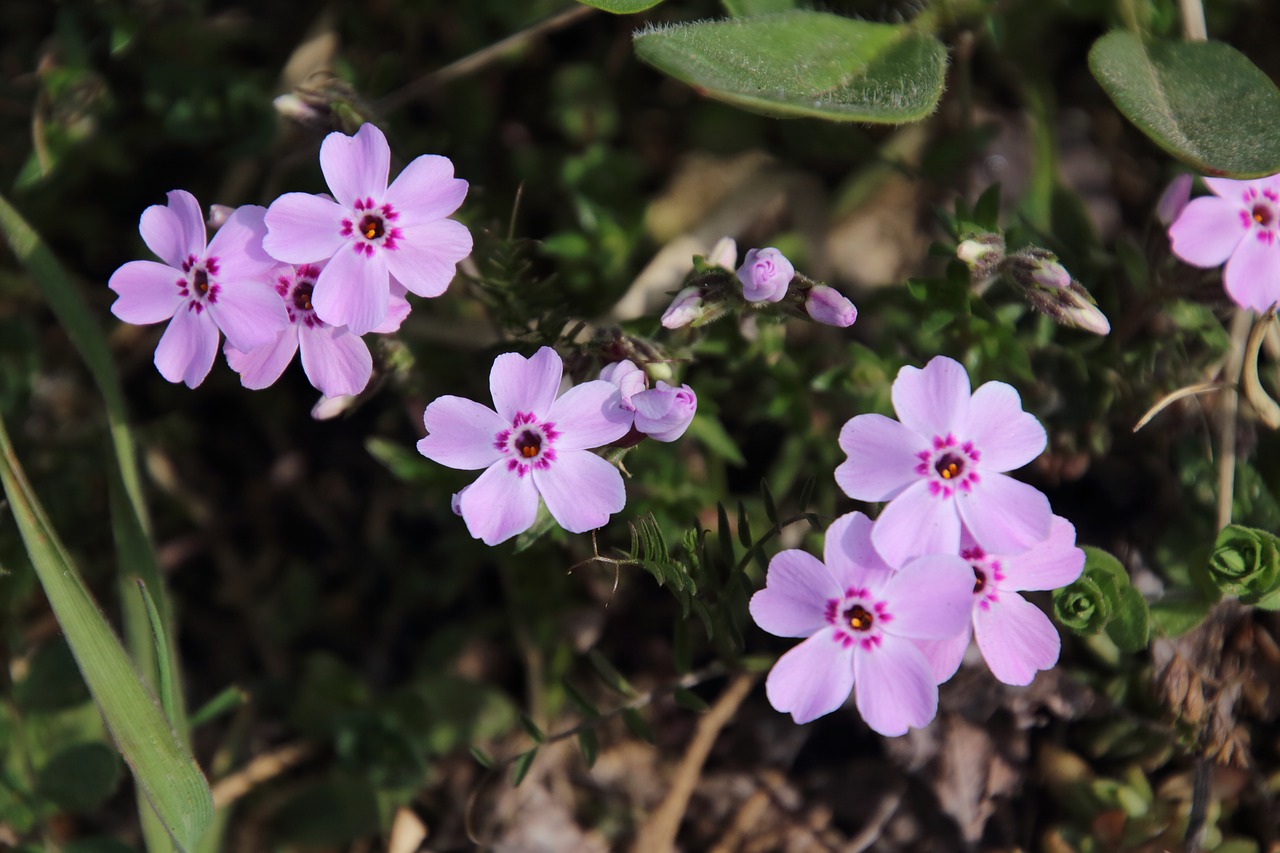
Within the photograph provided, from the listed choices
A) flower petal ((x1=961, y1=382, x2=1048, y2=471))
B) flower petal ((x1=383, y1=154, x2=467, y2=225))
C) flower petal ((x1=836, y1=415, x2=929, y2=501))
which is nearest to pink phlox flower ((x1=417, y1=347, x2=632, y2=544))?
flower petal ((x1=383, y1=154, x2=467, y2=225))

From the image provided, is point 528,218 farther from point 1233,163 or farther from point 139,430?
point 1233,163

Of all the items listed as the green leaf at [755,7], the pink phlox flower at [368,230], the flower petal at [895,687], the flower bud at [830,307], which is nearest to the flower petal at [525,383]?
the pink phlox flower at [368,230]

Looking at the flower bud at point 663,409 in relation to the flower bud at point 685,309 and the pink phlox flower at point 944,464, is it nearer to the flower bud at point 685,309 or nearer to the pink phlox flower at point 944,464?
the flower bud at point 685,309

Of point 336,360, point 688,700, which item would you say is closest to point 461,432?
point 336,360

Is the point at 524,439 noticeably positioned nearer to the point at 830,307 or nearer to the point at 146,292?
the point at 830,307

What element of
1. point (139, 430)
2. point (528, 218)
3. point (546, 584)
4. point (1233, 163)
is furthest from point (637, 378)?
point (139, 430)

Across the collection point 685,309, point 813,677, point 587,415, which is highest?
point 685,309
